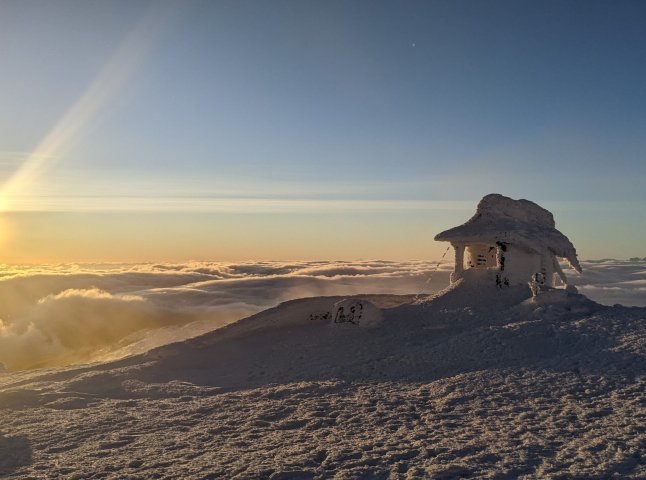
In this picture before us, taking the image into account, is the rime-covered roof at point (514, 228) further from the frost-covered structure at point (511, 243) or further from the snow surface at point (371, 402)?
the snow surface at point (371, 402)

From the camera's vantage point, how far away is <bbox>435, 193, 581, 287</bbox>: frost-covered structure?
2645cm

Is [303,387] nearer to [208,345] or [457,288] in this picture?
[208,345]

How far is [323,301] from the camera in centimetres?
3000

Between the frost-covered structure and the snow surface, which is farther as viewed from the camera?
the frost-covered structure

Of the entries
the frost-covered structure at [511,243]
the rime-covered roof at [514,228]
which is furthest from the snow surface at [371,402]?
the rime-covered roof at [514,228]

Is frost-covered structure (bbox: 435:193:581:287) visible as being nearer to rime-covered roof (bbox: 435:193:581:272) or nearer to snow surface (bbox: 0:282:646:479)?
rime-covered roof (bbox: 435:193:581:272)

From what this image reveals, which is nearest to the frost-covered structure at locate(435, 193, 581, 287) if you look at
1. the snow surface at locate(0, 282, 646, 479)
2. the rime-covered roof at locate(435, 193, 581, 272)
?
the rime-covered roof at locate(435, 193, 581, 272)

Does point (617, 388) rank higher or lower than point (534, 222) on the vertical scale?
lower

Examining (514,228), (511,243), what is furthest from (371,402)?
(514,228)

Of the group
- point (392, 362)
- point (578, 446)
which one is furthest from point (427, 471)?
point (392, 362)

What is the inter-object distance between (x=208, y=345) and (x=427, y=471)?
56.9 feet

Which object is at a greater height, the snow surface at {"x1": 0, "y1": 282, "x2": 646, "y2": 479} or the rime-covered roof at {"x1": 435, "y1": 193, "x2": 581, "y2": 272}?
the rime-covered roof at {"x1": 435, "y1": 193, "x2": 581, "y2": 272}

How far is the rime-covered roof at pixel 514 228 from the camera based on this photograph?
26.6 m

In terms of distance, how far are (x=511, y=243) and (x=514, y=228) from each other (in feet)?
3.38
